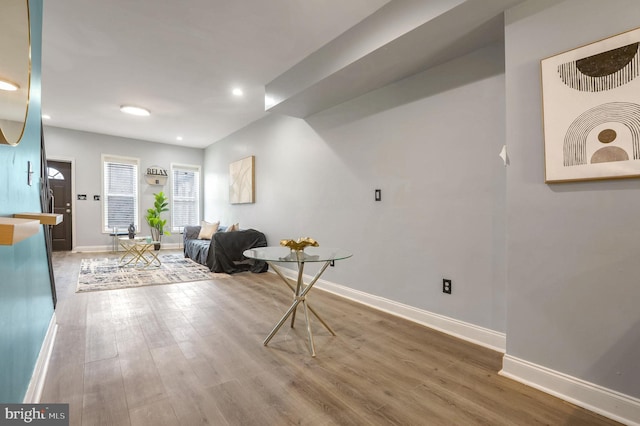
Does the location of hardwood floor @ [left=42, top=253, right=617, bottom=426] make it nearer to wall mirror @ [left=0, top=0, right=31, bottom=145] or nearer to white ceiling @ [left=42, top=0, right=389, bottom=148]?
wall mirror @ [left=0, top=0, right=31, bottom=145]

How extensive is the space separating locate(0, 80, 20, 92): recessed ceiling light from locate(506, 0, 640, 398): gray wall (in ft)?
8.23

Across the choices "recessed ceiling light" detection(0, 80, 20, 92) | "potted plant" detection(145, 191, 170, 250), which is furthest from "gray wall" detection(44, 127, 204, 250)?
"recessed ceiling light" detection(0, 80, 20, 92)

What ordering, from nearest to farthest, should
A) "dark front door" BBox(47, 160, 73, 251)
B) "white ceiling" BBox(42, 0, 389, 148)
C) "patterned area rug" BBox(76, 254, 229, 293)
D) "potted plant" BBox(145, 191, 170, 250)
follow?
"white ceiling" BBox(42, 0, 389, 148)
"patterned area rug" BBox(76, 254, 229, 293)
"dark front door" BBox(47, 160, 73, 251)
"potted plant" BBox(145, 191, 170, 250)

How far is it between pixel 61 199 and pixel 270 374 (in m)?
7.45

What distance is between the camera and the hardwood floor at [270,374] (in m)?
1.52

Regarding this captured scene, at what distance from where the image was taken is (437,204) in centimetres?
274

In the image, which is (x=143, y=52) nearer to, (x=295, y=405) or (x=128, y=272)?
(x=128, y=272)

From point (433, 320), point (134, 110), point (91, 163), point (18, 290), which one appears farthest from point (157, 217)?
point (433, 320)

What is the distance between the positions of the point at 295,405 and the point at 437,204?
2005mm

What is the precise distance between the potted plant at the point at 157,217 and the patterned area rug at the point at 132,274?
1.66m

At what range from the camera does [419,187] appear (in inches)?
114

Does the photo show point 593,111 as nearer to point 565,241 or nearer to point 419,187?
point 565,241

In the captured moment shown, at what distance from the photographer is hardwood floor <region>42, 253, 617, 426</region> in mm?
1520

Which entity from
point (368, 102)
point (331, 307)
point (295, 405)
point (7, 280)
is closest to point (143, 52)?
point (368, 102)
